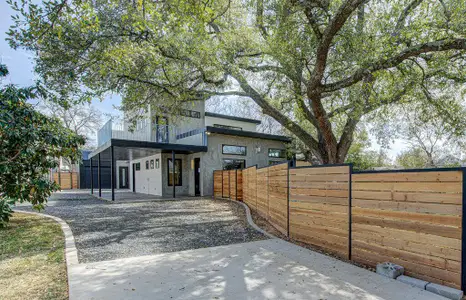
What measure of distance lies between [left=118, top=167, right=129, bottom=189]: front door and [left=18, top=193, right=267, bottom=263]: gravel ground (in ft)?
49.3

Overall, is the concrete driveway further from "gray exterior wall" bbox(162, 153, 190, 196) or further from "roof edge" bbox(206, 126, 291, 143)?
"gray exterior wall" bbox(162, 153, 190, 196)

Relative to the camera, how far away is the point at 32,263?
13.3ft

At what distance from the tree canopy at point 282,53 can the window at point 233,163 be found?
5459mm

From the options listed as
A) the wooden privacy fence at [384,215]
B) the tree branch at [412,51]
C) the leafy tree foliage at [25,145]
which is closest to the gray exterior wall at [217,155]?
the leafy tree foliage at [25,145]

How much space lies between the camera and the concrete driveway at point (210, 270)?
3.06 meters

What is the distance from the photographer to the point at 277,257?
14.3ft

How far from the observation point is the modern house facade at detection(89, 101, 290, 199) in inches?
531

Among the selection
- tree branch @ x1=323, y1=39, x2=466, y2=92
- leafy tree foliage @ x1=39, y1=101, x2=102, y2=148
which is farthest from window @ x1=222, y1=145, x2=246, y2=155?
leafy tree foliage @ x1=39, y1=101, x2=102, y2=148

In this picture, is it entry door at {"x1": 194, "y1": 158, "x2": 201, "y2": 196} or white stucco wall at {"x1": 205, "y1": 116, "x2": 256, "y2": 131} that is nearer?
entry door at {"x1": 194, "y1": 158, "x2": 201, "y2": 196}

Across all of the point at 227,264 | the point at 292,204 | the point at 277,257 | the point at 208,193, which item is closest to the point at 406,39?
the point at 292,204

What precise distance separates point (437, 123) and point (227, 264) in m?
10.2

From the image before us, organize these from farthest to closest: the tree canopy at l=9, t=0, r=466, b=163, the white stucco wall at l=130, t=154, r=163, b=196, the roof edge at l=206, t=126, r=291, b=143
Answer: the white stucco wall at l=130, t=154, r=163, b=196 → the roof edge at l=206, t=126, r=291, b=143 → the tree canopy at l=9, t=0, r=466, b=163

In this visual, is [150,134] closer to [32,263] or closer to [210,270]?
[32,263]

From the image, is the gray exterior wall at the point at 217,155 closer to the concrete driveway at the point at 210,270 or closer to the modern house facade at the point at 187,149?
the modern house facade at the point at 187,149
